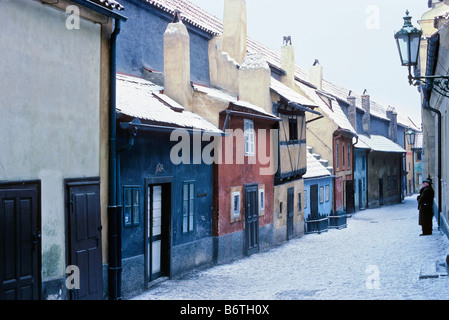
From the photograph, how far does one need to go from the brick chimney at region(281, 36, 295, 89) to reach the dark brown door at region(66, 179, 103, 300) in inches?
666

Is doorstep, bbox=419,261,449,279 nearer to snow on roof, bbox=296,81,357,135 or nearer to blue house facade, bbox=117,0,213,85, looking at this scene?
blue house facade, bbox=117,0,213,85

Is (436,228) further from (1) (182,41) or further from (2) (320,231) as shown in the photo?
(1) (182,41)

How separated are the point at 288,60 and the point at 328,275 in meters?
14.6

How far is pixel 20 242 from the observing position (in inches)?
308

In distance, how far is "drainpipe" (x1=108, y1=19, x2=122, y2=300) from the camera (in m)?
10.1

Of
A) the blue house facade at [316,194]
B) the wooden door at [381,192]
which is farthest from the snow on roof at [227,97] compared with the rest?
the wooden door at [381,192]

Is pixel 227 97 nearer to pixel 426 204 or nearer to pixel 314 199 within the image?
pixel 426 204

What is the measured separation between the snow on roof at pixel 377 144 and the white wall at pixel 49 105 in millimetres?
30466

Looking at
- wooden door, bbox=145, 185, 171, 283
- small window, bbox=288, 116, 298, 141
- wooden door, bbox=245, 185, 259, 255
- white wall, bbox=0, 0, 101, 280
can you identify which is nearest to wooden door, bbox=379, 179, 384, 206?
A: small window, bbox=288, 116, 298, 141

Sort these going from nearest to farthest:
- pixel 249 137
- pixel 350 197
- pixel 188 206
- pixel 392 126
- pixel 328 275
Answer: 1. pixel 328 275
2. pixel 188 206
3. pixel 249 137
4. pixel 350 197
5. pixel 392 126

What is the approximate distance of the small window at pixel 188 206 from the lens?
13.4 meters

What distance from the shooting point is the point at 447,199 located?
1662 cm

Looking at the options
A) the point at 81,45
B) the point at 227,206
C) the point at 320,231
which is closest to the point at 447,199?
the point at 227,206

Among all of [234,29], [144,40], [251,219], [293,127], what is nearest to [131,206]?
[251,219]
